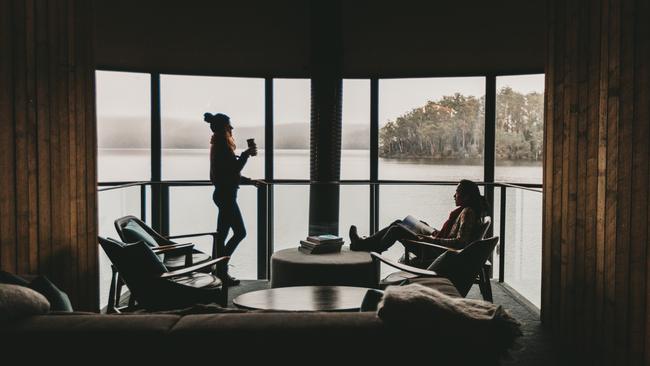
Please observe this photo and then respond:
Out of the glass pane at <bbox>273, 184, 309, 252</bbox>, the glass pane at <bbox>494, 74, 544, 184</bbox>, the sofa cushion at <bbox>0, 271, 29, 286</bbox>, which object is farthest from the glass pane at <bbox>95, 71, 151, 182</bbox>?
the sofa cushion at <bbox>0, 271, 29, 286</bbox>

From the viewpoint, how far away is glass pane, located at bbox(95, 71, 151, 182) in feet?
22.7

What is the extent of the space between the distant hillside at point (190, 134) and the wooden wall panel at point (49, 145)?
326cm

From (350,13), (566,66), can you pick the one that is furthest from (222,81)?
(566,66)

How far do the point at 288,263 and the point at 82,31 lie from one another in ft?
7.39

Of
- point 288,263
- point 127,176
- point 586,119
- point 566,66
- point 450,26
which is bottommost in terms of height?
point 288,263

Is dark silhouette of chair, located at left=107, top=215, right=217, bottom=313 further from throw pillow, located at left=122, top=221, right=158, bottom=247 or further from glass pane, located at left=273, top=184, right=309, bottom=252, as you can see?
glass pane, located at left=273, top=184, right=309, bottom=252

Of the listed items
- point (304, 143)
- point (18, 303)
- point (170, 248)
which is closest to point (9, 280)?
point (18, 303)

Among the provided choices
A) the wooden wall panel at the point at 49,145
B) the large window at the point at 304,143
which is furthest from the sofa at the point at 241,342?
the large window at the point at 304,143

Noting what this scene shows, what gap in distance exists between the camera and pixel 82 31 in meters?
3.69

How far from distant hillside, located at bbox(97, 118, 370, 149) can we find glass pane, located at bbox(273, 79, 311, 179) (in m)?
0.01

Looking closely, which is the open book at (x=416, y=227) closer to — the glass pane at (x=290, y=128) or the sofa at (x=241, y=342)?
the glass pane at (x=290, y=128)

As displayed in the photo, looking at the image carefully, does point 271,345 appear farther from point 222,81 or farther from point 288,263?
point 222,81

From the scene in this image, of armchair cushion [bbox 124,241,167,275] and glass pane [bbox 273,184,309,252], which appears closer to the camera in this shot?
armchair cushion [bbox 124,241,167,275]

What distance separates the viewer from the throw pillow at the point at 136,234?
14.5 feet
